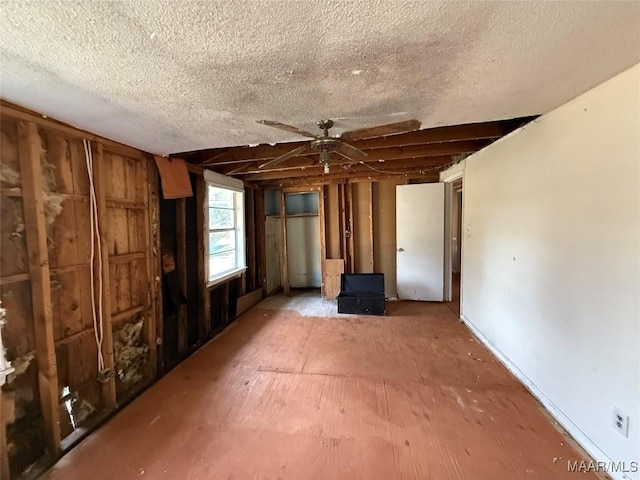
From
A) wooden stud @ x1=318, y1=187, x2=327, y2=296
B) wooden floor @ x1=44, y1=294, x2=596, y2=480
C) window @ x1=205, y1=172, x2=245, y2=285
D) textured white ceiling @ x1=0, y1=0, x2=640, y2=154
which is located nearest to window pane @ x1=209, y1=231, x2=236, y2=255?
window @ x1=205, y1=172, x2=245, y2=285

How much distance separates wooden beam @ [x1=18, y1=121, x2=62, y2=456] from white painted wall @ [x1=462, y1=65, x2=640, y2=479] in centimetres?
338

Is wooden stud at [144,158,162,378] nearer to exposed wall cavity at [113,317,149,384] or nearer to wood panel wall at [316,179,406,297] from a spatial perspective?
exposed wall cavity at [113,317,149,384]

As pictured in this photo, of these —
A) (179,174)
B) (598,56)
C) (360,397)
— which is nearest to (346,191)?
(179,174)

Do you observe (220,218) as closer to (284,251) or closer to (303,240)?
(284,251)

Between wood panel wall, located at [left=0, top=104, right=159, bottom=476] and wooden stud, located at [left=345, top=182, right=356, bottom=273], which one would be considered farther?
wooden stud, located at [left=345, top=182, right=356, bottom=273]

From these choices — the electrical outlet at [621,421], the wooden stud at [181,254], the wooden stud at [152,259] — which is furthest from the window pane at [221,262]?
the electrical outlet at [621,421]

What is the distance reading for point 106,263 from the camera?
2.24 metres

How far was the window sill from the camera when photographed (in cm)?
370

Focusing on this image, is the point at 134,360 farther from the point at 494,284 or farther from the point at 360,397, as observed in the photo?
the point at 494,284

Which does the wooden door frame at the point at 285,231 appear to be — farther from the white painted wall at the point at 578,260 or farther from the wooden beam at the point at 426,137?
the white painted wall at the point at 578,260

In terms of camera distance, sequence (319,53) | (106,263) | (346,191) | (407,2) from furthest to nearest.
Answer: (346,191), (106,263), (319,53), (407,2)

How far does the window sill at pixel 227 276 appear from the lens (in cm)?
370

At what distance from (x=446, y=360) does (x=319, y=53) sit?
9.62ft

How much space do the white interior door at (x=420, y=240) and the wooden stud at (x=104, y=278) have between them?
409 cm
